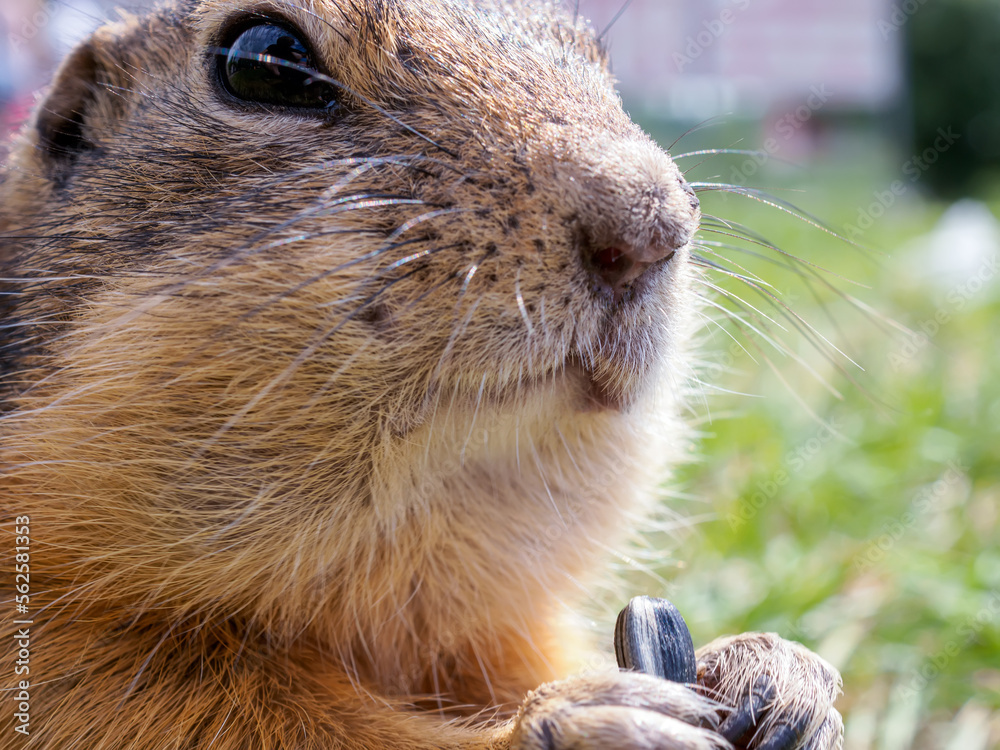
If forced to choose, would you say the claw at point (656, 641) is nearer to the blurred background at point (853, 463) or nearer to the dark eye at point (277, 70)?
the blurred background at point (853, 463)

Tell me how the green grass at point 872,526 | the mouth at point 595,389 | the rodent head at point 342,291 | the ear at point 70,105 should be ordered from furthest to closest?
the green grass at point 872,526 → the ear at point 70,105 → the mouth at point 595,389 → the rodent head at point 342,291

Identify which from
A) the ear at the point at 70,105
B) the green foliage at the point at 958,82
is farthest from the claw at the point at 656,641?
the green foliage at the point at 958,82

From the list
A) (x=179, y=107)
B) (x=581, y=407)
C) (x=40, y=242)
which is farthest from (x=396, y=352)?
(x=40, y=242)

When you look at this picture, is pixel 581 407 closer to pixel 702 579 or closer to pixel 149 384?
pixel 149 384

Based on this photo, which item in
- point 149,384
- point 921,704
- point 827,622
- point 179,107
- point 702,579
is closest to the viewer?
point 149,384

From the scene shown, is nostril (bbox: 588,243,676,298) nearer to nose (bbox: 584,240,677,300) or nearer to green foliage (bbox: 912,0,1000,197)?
nose (bbox: 584,240,677,300)

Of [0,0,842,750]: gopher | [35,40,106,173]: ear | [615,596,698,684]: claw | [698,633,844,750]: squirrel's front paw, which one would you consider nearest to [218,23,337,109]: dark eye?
[0,0,842,750]: gopher
